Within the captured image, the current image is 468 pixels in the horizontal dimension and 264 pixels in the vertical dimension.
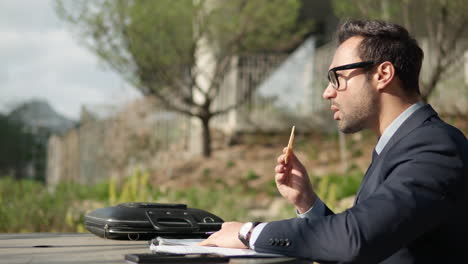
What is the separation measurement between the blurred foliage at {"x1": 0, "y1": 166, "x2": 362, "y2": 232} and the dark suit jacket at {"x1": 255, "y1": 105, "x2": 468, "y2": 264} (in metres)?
4.93

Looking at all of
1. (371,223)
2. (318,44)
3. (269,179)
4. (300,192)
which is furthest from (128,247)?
(318,44)

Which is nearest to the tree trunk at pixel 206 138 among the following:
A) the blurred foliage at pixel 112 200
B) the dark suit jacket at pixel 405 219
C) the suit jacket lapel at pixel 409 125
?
the blurred foliage at pixel 112 200

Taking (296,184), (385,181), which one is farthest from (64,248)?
(385,181)

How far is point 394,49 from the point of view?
1858 mm

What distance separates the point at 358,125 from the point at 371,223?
1.87ft

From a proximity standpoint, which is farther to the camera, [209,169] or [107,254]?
[209,169]

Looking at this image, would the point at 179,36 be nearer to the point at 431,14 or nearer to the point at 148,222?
the point at 431,14

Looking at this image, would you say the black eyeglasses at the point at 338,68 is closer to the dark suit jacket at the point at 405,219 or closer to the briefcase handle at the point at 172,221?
the dark suit jacket at the point at 405,219

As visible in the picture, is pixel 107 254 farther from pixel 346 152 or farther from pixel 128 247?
pixel 346 152

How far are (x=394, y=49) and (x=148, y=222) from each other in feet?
3.36

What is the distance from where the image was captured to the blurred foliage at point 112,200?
632 cm

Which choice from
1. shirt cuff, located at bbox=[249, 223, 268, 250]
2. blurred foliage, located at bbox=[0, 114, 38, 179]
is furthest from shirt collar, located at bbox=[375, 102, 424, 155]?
blurred foliage, located at bbox=[0, 114, 38, 179]

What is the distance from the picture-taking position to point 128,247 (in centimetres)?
186

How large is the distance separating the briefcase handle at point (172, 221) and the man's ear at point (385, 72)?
32.5 inches
